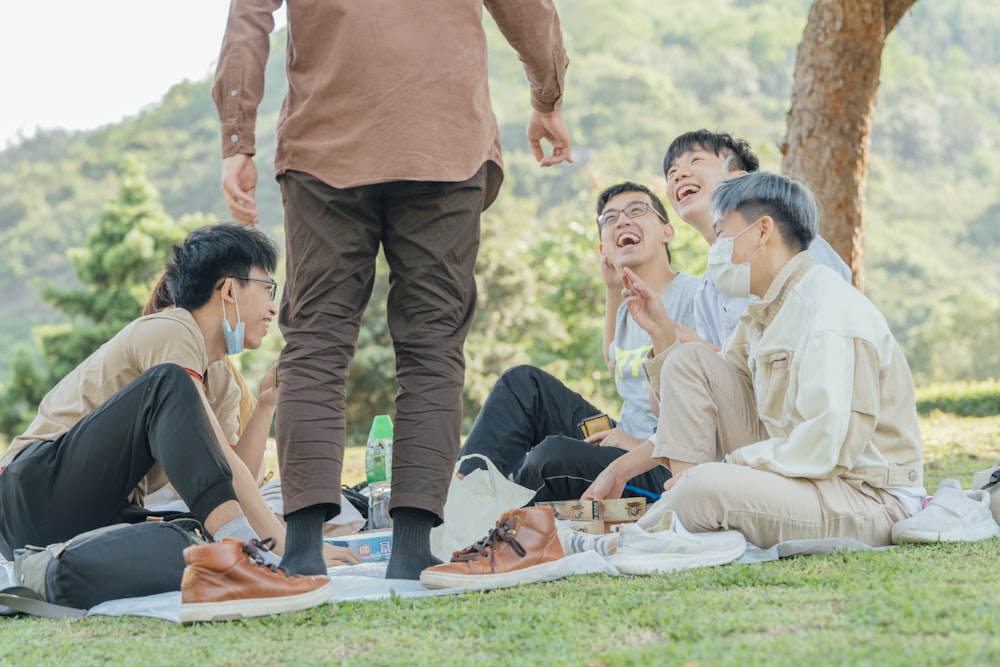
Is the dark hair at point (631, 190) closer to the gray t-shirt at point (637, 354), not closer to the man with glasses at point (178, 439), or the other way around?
the gray t-shirt at point (637, 354)

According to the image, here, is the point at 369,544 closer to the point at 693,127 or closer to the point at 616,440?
the point at 616,440

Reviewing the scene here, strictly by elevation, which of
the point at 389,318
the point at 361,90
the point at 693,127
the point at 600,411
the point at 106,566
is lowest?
the point at 106,566

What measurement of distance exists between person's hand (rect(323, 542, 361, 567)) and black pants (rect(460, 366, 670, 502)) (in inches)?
28.5

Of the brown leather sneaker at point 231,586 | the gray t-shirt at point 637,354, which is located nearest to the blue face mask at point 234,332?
the brown leather sneaker at point 231,586

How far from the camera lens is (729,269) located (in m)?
3.40

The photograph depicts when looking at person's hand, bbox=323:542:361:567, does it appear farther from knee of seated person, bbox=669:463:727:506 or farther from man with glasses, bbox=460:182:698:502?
knee of seated person, bbox=669:463:727:506

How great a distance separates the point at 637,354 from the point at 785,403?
1446 millimetres

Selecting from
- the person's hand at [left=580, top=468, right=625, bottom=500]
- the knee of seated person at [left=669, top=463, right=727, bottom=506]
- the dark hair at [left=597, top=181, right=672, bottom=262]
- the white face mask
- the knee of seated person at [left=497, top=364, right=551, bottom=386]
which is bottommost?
the person's hand at [left=580, top=468, right=625, bottom=500]

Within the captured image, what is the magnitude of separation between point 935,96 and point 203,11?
4464cm

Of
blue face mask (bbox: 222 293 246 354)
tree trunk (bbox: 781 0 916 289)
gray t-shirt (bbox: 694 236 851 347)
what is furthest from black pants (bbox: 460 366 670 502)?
tree trunk (bbox: 781 0 916 289)

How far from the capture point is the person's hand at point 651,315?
12.6ft

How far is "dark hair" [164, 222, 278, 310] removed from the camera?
373 centimetres

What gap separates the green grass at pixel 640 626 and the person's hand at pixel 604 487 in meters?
1.09

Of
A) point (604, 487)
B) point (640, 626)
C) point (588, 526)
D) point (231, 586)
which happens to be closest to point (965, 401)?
point (604, 487)
